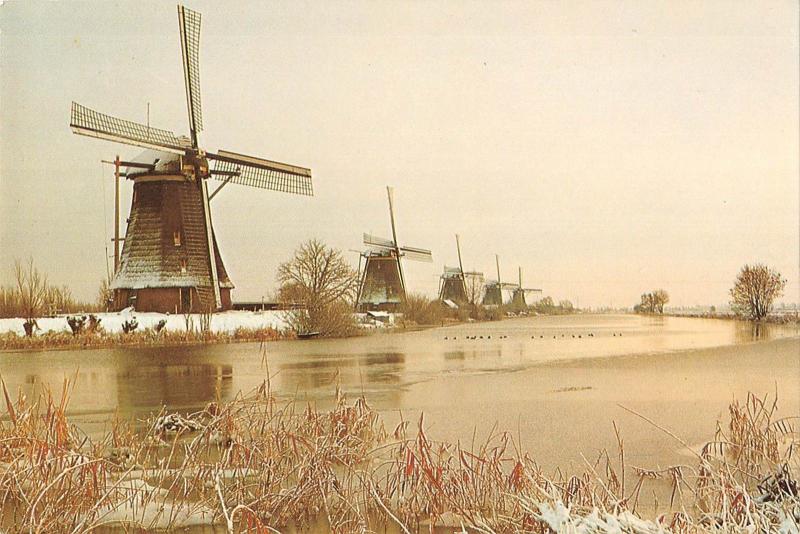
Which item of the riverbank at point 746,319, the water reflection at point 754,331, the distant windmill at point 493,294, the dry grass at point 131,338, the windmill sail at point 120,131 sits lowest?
the water reflection at point 754,331

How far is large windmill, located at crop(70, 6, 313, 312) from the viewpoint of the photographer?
6402 millimetres

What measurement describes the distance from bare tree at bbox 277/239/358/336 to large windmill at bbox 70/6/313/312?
0.64 m

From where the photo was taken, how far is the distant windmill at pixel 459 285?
836 cm

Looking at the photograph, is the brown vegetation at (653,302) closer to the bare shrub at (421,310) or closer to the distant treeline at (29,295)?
the bare shrub at (421,310)

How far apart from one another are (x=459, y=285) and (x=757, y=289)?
405cm

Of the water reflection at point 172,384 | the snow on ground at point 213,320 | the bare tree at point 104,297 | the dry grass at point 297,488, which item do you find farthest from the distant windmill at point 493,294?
the dry grass at point 297,488

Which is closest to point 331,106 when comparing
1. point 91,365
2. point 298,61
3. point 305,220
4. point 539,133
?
point 298,61

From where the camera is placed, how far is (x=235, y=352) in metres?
6.49

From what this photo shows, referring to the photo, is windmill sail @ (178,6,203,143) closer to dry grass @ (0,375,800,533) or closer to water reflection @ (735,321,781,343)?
dry grass @ (0,375,800,533)

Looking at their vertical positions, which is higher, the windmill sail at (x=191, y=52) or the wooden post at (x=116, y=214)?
the windmill sail at (x=191, y=52)

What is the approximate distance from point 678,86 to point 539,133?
127cm

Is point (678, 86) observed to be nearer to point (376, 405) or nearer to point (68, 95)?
point (376, 405)

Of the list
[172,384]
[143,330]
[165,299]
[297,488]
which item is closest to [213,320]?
[143,330]

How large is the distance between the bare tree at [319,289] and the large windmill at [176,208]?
636 millimetres
